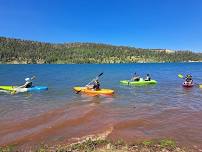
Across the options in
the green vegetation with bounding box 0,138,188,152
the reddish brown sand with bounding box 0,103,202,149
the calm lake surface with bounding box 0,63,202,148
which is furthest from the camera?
the calm lake surface with bounding box 0,63,202,148

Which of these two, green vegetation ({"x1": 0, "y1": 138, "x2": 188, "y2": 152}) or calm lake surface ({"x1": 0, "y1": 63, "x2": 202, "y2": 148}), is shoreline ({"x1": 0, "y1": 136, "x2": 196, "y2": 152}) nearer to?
green vegetation ({"x1": 0, "y1": 138, "x2": 188, "y2": 152})

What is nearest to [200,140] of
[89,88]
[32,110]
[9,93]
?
[32,110]

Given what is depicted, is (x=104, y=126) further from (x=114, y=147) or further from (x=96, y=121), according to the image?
(x=114, y=147)

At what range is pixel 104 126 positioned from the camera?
15703mm

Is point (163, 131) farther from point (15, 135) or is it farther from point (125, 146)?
point (15, 135)

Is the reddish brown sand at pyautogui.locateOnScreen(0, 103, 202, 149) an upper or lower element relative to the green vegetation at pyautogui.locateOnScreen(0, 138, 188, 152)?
lower

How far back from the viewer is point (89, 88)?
99.1 feet

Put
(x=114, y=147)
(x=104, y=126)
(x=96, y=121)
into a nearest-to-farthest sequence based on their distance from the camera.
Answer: (x=114, y=147) → (x=104, y=126) → (x=96, y=121)

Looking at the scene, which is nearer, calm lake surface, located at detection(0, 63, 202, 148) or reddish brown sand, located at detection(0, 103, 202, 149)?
reddish brown sand, located at detection(0, 103, 202, 149)

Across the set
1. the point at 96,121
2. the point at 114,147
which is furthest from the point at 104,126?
the point at 114,147

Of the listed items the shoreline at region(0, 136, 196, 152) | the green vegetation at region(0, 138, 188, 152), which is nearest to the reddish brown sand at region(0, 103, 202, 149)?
the shoreline at region(0, 136, 196, 152)

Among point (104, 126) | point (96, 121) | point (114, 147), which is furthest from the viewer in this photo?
point (96, 121)

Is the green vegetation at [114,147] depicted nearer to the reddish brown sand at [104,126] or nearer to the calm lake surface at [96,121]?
the reddish brown sand at [104,126]

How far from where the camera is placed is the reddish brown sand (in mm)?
13109
